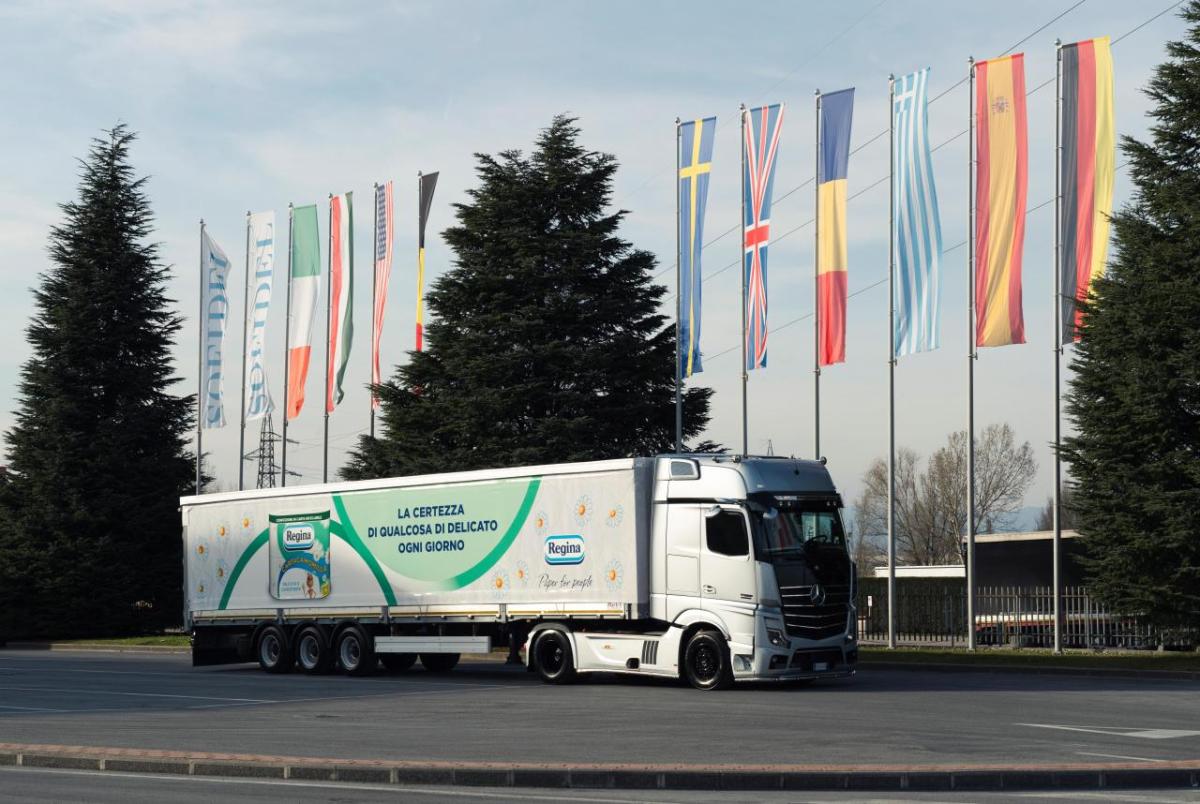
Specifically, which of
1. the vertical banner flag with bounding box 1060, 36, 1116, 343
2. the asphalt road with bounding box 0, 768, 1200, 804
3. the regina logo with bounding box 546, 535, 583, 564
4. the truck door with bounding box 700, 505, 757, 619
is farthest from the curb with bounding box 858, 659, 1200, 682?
the asphalt road with bounding box 0, 768, 1200, 804

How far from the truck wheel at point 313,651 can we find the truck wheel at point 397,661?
1.05 meters

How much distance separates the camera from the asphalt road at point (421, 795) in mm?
11961

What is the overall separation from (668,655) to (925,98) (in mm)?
16313

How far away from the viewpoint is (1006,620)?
37375 millimetres

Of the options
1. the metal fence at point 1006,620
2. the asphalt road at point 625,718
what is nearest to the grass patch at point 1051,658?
the metal fence at point 1006,620

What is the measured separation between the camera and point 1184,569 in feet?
100

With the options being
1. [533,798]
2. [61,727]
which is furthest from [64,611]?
[533,798]

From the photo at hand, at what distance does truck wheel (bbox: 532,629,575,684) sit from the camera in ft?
83.9

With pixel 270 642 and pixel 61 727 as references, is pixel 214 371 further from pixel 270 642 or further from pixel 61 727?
pixel 61 727

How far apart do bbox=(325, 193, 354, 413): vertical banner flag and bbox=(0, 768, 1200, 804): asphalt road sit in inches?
1296

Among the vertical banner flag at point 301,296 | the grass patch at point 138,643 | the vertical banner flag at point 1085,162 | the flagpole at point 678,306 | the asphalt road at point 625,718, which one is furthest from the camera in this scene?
the vertical banner flag at point 301,296

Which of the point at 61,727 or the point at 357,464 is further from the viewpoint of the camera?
the point at 357,464

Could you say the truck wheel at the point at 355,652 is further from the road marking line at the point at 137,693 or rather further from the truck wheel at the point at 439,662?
the road marking line at the point at 137,693

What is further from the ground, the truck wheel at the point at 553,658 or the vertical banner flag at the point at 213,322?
the vertical banner flag at the point at 213,322
